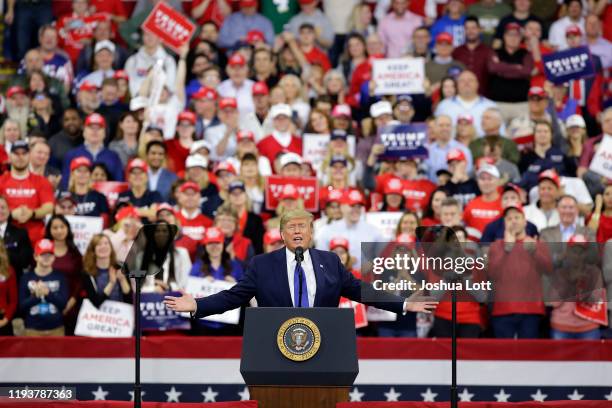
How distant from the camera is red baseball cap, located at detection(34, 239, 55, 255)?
13.0 m

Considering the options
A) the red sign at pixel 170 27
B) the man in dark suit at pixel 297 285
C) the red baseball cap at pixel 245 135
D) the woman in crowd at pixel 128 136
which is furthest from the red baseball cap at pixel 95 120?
the man in dark suit at pixel 297 285

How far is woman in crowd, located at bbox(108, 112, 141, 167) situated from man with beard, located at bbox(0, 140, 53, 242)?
49.1 inches

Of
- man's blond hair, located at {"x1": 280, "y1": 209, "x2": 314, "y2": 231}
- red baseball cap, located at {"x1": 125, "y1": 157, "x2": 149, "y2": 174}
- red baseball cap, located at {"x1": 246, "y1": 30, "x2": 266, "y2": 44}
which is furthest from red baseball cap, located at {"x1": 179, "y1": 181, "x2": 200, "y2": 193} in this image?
man's blond hair, located at {"x1": 280, "y1": 209, "x2": 314, "y2": 231}

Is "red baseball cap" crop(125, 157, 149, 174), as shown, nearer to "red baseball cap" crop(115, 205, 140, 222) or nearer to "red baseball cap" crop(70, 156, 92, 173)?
"red baseball cap" crop(70, 156, 92, 173)

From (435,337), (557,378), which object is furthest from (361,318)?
(557,378)

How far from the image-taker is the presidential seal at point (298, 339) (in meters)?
7.79

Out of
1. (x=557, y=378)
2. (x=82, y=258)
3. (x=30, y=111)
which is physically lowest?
(x=557, y=378)

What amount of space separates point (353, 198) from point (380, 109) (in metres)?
2.31

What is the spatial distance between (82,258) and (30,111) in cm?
371

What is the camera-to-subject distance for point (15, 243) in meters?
13.5

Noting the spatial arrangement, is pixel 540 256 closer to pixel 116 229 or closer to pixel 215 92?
pixel 116 229

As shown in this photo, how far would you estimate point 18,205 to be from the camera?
46.6 feet

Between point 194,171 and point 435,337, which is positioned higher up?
point 194,171

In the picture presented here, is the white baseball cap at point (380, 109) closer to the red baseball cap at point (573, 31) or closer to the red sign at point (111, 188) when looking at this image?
the red baseball cap at point (573, 31)
